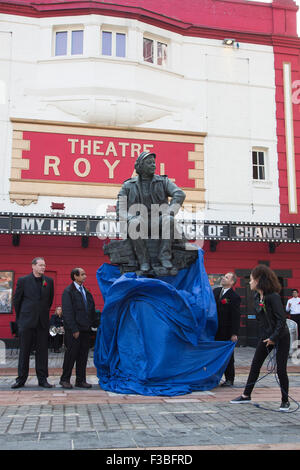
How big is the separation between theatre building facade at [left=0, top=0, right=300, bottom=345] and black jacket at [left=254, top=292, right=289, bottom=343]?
7.42 metres

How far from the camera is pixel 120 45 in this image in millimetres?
13734

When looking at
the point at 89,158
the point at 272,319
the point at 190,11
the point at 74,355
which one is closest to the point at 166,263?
the point at 74,355

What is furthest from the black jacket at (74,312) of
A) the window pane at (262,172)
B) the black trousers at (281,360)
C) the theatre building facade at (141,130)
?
the window pane at (262,172)

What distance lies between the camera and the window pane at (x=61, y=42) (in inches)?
535

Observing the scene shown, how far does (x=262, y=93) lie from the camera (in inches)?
585

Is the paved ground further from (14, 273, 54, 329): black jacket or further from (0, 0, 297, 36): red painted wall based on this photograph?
(0, 0, 297, 36): red painted wall

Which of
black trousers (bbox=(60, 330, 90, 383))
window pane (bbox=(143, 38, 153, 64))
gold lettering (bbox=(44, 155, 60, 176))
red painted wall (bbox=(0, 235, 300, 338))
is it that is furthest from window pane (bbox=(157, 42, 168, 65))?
black trousers (bbox=(60, 330, 90, 383))

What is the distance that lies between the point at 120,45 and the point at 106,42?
430 millimetres

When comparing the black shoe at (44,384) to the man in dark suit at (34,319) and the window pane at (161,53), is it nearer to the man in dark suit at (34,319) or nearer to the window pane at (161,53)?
the man in dark suit at (34,319)

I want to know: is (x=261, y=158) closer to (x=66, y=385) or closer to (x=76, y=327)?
(x=76, y=327)

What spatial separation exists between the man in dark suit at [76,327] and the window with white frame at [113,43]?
9366 mm

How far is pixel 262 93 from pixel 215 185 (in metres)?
3.65

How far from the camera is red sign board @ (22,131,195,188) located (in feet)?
42.8

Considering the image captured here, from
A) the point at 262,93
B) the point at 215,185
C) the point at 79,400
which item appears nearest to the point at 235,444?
the point at 79,400
